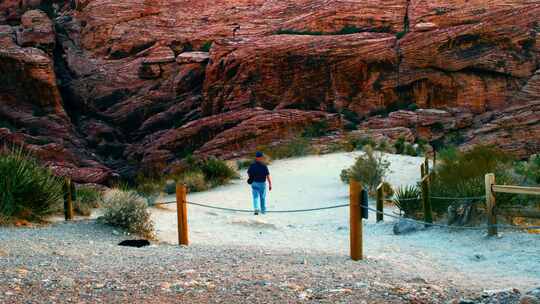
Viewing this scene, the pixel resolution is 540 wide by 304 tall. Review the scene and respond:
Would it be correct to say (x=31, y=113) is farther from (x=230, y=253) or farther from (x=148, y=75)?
(x=230, y=253)

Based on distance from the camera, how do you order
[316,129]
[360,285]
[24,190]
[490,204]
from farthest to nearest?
[316,129]
[24,190]
[490,204]
[360,285]

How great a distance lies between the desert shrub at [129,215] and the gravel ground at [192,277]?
6.22ft

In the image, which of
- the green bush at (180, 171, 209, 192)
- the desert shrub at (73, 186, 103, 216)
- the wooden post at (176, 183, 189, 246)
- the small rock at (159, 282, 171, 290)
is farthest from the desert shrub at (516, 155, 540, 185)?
the small rock at (159, 282, 171, 290)

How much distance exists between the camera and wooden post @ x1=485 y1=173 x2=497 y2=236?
399 inches

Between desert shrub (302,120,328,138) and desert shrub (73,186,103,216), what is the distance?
1508cm

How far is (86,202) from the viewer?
1614 cm

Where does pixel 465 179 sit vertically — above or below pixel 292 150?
below

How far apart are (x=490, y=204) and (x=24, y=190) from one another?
860 cm

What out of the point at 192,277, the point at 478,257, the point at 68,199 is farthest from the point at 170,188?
the point at 192,277

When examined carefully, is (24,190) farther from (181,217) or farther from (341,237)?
(341,237)

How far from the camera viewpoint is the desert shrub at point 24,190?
11.9 metres

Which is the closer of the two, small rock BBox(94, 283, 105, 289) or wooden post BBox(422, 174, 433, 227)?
small rock BBox(94, 283, 105, 289)

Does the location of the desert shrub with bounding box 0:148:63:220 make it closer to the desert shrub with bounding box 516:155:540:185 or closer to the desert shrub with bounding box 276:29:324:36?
the desert shrub with bounding box 516:155:540:185

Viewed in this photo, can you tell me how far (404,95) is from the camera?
103ft
